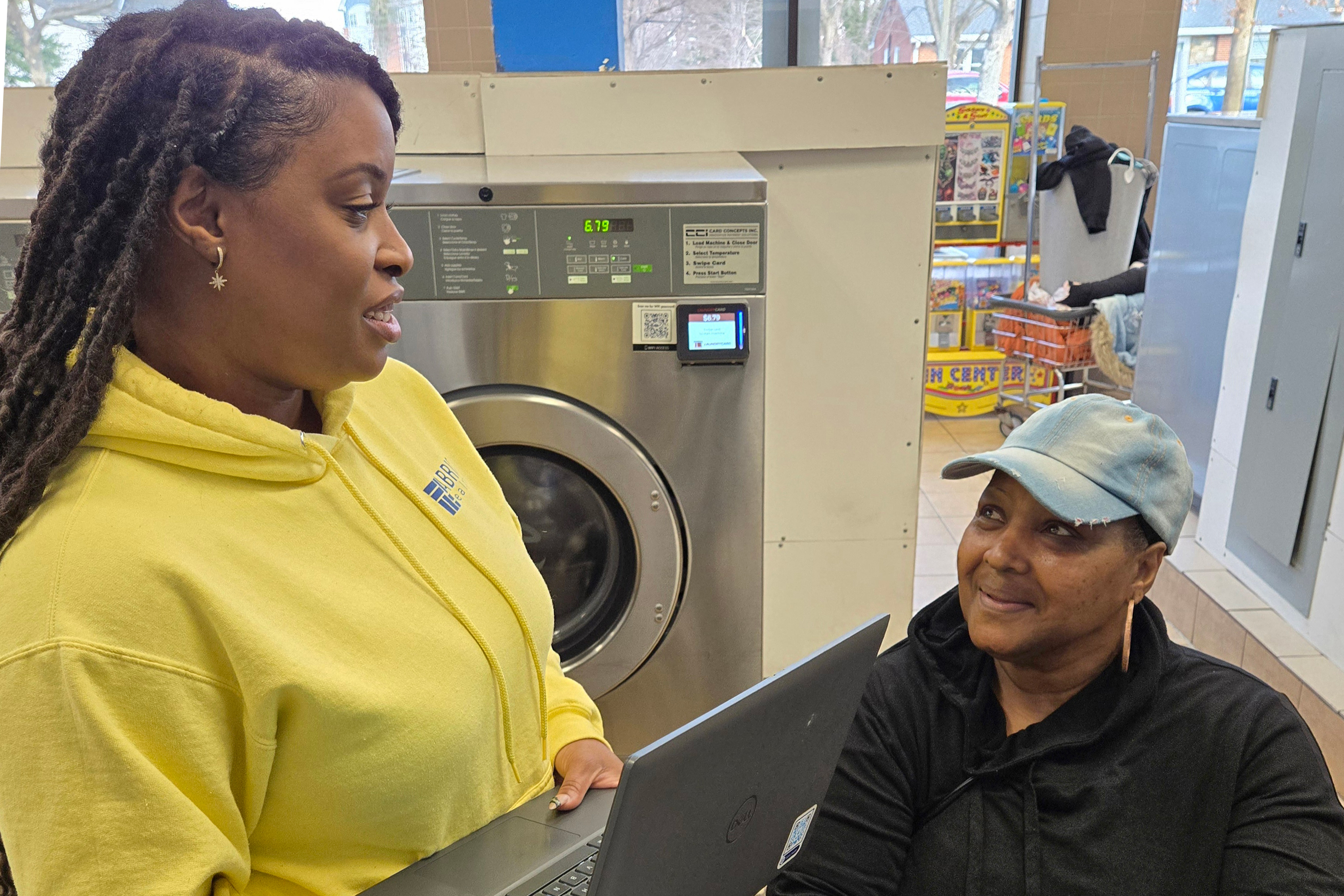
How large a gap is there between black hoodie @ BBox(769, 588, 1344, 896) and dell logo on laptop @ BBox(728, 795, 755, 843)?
1.16 ft

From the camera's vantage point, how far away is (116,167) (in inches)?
33.2

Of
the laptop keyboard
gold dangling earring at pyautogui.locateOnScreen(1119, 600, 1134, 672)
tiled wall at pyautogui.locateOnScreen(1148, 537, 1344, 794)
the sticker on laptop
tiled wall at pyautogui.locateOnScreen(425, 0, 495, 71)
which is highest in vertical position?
tiled wall at pyautogui.locateOnScreen(425, 0, 495, 71)

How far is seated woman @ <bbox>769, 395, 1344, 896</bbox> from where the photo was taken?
45.9 inches

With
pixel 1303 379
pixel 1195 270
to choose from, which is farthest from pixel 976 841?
pixel 1195 270

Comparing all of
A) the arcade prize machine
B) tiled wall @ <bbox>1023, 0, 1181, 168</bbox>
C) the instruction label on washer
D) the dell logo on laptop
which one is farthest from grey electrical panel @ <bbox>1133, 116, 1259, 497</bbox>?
the dell logo on laptop

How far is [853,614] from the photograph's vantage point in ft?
8.06

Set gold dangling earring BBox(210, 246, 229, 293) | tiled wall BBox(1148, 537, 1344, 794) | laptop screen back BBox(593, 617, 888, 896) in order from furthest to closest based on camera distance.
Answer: tiled wall BBox(1148, 537, 1344, 794), gold dangling earring BBox(210, 246, 229, 293), laptop screen back BBox(593, 617, 888, 896)

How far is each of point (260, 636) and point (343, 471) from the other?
20 cm

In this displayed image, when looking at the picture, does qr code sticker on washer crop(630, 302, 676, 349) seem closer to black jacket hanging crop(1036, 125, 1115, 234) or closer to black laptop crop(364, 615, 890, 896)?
black laptop crop(364, 615, 890, 896)

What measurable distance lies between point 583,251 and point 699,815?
1266 millimetres

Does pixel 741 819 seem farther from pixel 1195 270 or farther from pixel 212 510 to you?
pixel 1195 270

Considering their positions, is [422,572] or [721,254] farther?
[721,254]

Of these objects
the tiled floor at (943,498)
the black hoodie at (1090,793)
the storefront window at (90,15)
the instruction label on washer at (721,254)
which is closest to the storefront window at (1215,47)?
the tiled floor at (943,498)

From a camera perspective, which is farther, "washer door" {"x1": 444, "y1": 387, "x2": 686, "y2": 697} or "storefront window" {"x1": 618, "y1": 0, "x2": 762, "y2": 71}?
"storefront window" {"x1": 618, "y1": 0, "x2": 762, "y2": 71}
